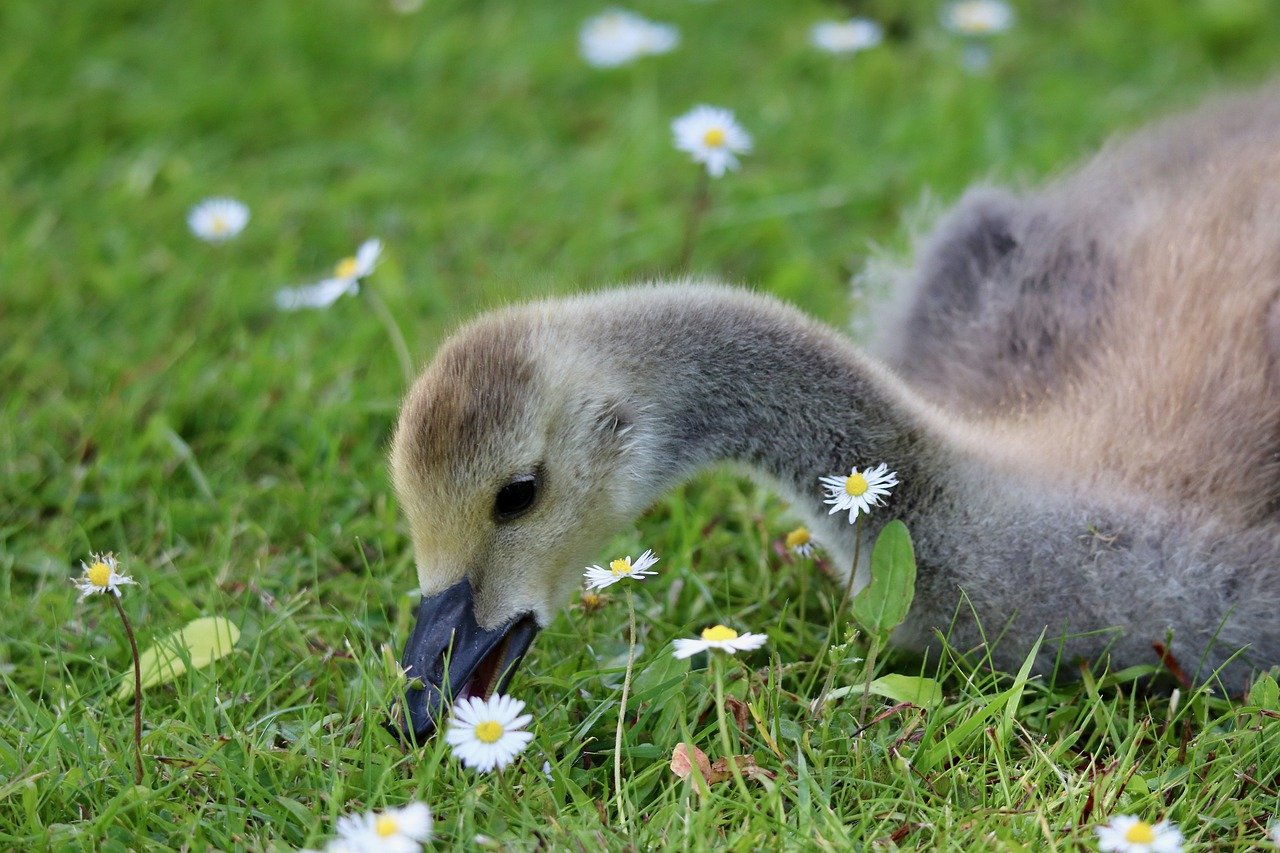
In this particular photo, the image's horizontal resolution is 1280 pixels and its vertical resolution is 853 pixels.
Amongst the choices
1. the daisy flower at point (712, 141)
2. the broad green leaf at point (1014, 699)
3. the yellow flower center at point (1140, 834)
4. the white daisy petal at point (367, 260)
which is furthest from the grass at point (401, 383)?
the daisy flower at point (712, 141)

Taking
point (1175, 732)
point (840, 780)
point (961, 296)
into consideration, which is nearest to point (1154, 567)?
point (1175, 732)

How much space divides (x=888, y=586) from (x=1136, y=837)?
0.58 m

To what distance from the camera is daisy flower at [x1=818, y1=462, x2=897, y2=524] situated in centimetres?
229

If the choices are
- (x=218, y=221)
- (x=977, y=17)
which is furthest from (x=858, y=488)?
(x=977, y=17)

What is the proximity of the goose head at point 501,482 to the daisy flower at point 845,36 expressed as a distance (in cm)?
262

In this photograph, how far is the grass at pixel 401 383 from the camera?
83.1 inches

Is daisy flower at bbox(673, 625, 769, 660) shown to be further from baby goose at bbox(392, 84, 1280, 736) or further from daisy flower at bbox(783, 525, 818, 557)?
daisy flower at bbox(783, 525, 818, 557)

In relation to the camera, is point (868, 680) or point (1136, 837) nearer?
point (1136, 837)

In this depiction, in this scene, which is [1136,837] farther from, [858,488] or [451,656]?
[451,656]

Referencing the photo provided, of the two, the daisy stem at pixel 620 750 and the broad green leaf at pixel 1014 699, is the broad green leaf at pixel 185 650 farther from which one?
the broad green leaf at pixel 1014 699

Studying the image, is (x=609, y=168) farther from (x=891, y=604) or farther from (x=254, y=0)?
(x=891, y=604)

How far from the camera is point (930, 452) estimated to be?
2482mm

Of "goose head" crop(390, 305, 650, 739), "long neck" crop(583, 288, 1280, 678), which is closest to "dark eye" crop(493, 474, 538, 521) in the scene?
"goose head" crop(390, 305, 650, 739)

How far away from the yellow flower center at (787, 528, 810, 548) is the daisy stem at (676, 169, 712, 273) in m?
0.79
